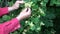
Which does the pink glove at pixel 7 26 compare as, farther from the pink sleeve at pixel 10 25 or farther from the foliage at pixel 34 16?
the foliage at pixel 34 16

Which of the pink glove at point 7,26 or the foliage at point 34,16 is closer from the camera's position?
the pink glove at point 7,26

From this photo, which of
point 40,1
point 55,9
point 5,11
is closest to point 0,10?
point 5,11

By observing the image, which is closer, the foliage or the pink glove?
the pink glove

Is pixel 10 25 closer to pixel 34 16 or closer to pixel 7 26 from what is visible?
pixel 7 26

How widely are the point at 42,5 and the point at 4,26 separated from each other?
2.56 ft

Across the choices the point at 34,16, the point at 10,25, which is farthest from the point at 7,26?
the point at 34,16

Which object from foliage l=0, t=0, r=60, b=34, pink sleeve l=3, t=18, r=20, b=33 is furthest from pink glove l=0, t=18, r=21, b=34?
foliage l=0, t=0, r=60, b=34

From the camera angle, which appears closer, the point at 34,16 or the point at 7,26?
the point at 7,26

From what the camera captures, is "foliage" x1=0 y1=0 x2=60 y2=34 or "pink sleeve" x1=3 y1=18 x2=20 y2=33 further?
"foliage" x1=0 y1=0 x2=60 y2=34

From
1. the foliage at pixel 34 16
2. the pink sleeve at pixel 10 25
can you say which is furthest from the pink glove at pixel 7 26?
the foliage at pixel 34 16

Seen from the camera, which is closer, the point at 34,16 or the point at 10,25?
the point at 10,25

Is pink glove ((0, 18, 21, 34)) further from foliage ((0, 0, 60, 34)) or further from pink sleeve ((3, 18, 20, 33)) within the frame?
foliage ((0, 0, 60, 34))

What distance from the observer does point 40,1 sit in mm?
2537

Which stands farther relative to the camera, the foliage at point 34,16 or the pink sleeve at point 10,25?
the foliage at point 34,16
